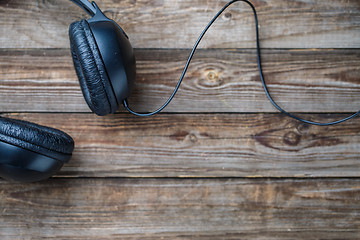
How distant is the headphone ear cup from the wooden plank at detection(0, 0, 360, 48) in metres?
0.19

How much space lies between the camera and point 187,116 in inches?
32.6

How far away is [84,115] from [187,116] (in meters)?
0.29

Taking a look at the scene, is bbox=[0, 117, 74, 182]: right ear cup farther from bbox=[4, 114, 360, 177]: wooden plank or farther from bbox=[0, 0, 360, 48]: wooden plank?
bbox=[0, 0, 360, 48]: wooden plank

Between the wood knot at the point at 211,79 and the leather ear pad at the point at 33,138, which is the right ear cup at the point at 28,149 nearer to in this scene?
the leather ear pad at the point at 33,138

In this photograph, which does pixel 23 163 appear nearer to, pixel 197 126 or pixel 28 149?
pixel 28 149

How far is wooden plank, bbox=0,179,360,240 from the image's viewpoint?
2.73 feet

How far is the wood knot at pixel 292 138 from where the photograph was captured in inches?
32.8

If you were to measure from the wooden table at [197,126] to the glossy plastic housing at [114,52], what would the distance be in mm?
136

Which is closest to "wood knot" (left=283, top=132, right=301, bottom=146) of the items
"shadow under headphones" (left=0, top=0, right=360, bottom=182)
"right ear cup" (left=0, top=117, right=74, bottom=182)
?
"shadow under headphones" (left=0, top=0, right=360, bottom=182)

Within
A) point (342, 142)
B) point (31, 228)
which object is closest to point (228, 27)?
point (342, 142)

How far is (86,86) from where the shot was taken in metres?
0.70

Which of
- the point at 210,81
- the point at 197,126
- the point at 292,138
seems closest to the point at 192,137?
the point at 197,126

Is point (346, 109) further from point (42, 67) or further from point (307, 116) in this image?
point (42, 67)

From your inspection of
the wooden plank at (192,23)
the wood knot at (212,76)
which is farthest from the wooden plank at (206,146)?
the wooden plank at (192,23)
